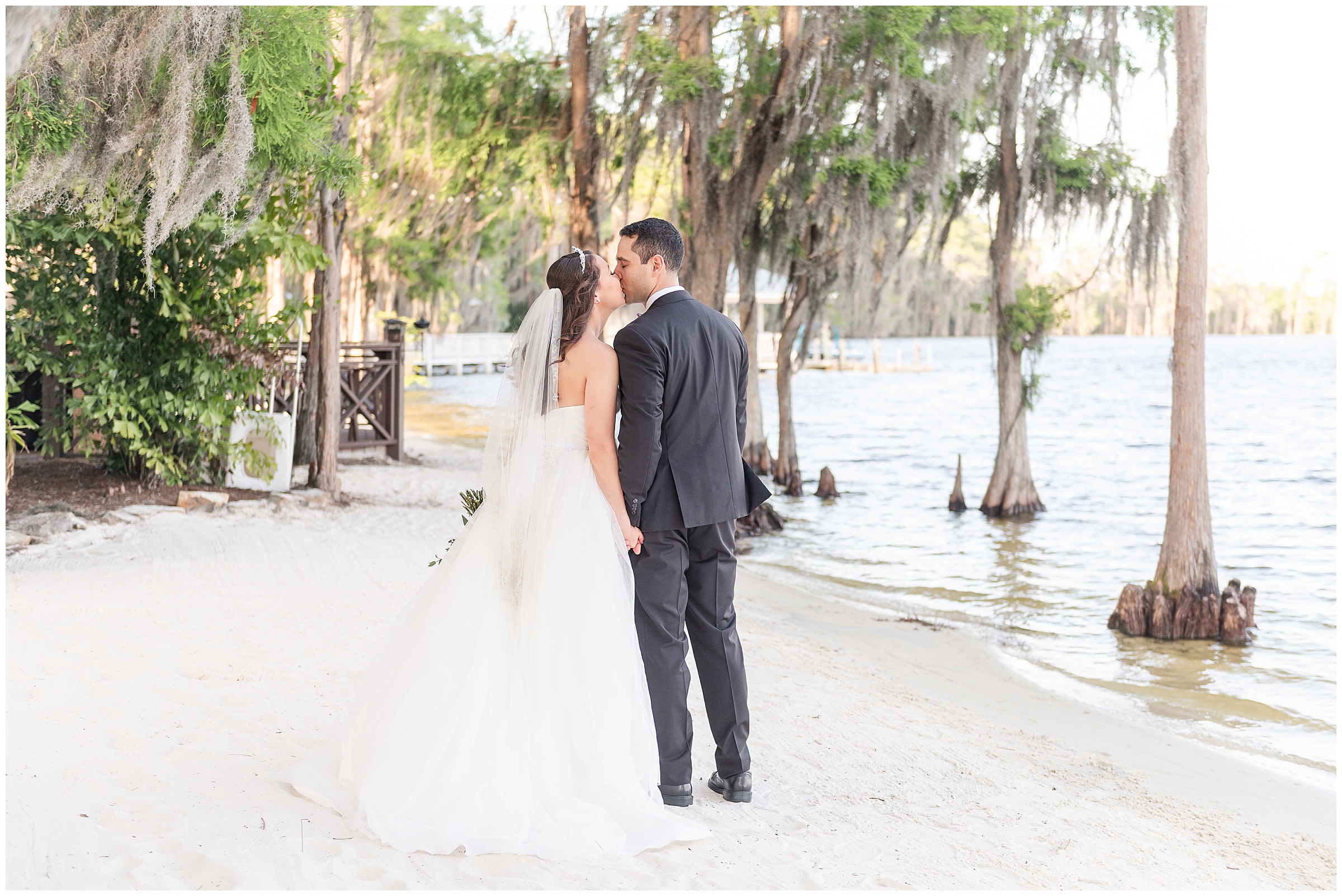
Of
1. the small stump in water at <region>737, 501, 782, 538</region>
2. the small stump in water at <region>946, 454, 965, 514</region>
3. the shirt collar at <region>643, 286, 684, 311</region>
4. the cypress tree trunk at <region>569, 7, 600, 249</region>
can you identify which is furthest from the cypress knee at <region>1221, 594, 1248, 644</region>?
the cypress tree trunk at <region>569, 7, 600, 249</region>

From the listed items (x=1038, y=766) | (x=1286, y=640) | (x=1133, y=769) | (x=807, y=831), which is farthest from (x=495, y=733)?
(x=1286, y=640)

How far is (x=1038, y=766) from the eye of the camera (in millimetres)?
4527

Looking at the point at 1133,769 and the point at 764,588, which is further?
the point at 764,588

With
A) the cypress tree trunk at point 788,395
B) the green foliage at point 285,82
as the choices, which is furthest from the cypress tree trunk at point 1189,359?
the cypress tree trunk at point 788,395

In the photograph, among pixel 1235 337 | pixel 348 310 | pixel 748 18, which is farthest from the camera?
pixel 1235 337

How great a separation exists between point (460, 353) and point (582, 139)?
30.1m

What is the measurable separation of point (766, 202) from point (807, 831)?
12.4 m

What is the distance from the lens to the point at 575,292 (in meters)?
3.35

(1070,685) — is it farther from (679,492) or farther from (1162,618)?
(679,492)

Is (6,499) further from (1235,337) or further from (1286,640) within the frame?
(1235,337)

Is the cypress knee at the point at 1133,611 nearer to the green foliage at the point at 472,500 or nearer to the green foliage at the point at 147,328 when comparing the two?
the green foliage at the point at 472,500

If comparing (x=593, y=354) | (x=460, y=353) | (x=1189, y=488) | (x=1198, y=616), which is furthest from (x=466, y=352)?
(x=593, y=354)

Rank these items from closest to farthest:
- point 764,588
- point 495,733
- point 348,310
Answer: point 495,733 → point 764,588 → point 348,310

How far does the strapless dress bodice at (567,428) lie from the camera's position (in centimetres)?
338
